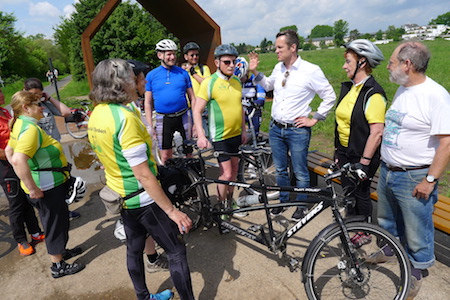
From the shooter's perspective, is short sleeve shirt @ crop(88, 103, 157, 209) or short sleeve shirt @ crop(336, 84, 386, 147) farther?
short sleeve shirt @ crop(336, 84, 386, 147)

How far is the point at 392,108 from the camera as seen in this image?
2.41 m

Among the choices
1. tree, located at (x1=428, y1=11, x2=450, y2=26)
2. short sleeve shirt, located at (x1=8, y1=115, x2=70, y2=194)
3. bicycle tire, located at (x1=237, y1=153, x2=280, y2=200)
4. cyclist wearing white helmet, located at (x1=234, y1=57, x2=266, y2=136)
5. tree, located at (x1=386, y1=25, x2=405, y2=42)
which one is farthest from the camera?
tree, located at (x1=428, y1=11, x2=450, y2=26)

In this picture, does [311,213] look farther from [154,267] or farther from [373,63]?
[154,267]

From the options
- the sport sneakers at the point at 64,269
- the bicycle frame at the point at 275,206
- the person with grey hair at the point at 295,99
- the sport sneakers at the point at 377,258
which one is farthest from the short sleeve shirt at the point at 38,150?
the sport sneakers at the point at 377,258

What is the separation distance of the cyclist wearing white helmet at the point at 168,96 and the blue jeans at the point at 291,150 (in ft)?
5.95

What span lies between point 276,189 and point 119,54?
24.2 m

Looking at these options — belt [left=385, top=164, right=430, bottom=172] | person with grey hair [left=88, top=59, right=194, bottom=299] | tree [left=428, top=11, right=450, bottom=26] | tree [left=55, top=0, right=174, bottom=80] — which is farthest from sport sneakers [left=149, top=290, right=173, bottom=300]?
tree [left=428, top=11, right=450, bottom=26]

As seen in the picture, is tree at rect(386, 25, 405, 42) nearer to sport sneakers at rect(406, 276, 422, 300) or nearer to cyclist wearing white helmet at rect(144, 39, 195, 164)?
cyclist wearing white helmet at rect(144, 39, 195, 164)

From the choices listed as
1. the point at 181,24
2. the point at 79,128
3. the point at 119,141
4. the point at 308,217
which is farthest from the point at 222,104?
the point at 79,128

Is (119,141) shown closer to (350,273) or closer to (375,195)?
(350,273)

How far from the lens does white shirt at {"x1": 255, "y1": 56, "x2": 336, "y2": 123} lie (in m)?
3.51

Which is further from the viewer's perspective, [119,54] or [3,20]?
[3,20]

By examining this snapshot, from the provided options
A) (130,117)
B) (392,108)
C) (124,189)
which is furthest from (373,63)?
(124,189)

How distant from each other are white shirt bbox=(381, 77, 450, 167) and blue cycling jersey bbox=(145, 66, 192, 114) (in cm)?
332
